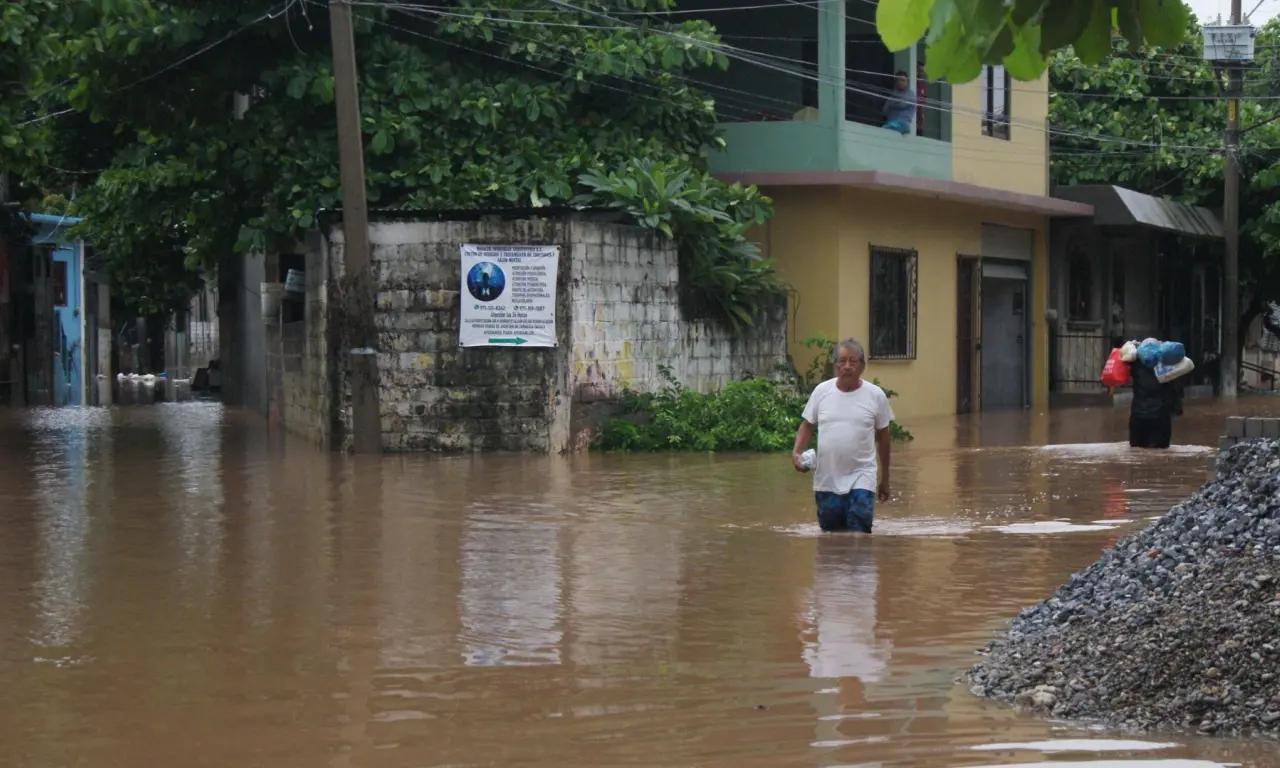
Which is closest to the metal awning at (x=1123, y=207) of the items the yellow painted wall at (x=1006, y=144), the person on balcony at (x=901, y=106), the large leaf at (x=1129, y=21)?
the yellow painted wall at (x=1006, y=144)

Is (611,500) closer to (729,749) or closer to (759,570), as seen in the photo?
(759,570)

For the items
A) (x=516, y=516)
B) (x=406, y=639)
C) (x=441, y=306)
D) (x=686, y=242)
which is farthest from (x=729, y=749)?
(x=686, y=242)

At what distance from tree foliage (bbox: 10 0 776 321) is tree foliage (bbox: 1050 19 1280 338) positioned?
13461 millimetres

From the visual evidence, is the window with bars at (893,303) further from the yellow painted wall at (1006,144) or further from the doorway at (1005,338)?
the doorway at (1005,338)

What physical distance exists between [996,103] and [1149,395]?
1013 cm

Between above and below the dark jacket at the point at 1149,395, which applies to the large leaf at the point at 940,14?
above

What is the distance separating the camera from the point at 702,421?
19094 mm

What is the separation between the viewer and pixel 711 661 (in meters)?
7.43

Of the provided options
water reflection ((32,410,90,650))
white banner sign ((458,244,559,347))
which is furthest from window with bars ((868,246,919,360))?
water reflection ((32,410,90,650))

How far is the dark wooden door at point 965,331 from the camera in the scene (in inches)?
1055

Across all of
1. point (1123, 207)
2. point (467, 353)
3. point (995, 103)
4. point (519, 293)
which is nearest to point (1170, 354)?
point (519, 293)

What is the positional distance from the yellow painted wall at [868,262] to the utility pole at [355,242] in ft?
20.9

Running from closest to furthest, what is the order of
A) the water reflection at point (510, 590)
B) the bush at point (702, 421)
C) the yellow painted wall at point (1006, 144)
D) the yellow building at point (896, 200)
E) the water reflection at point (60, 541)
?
the water reflection at point (510, 590)
the water reflection at point (60, 541)
the bush at point (702, 421)
the yellow building at point (896, 200)
the yellow painted wall at point (1006, 144)

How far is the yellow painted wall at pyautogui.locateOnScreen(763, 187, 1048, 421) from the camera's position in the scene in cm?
2297
